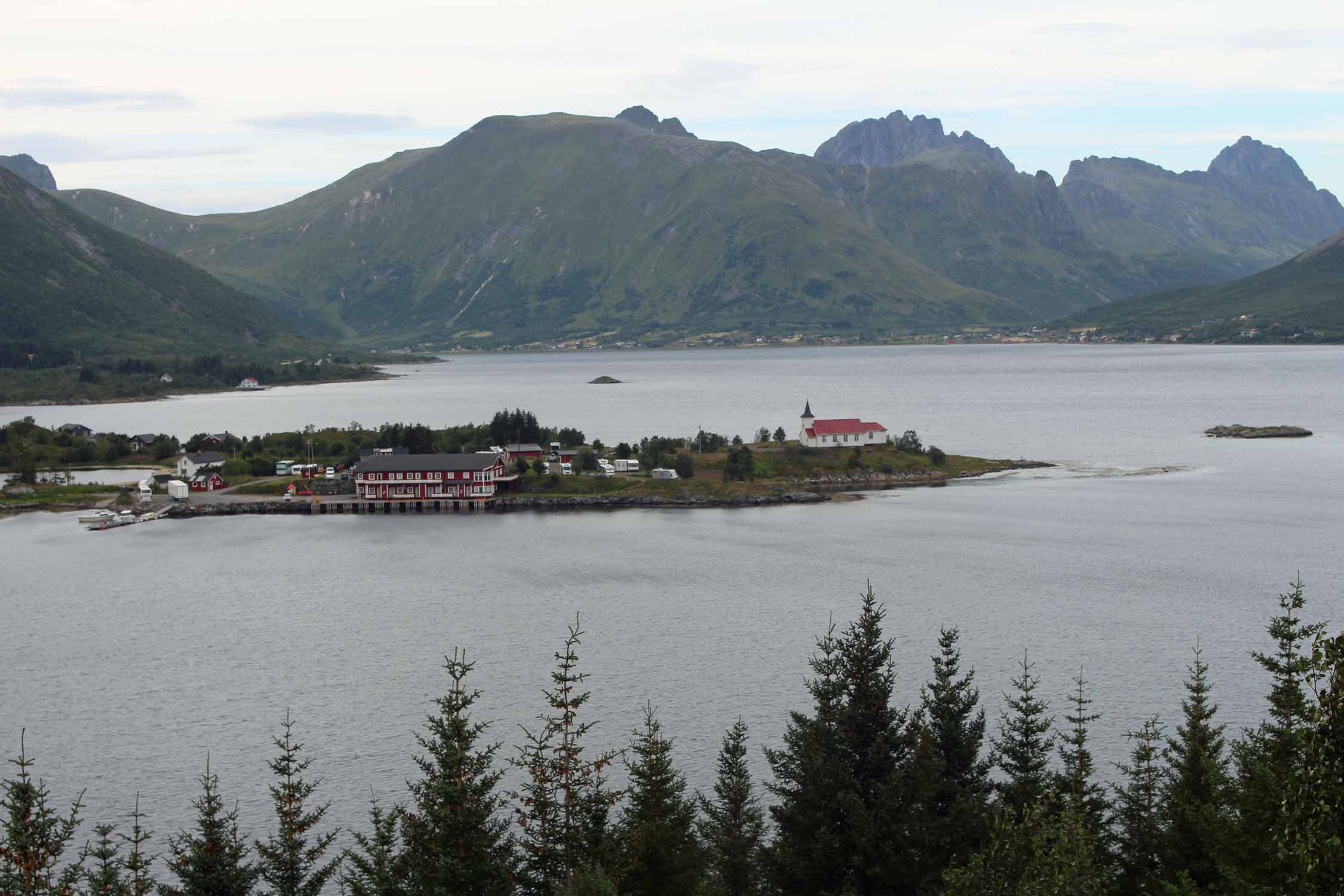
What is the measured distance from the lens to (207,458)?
9500 centimetres

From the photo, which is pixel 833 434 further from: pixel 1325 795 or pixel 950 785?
pixel 1325 795

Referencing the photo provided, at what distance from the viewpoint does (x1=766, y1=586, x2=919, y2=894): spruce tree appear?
72.9ft

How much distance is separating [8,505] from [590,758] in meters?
70.6

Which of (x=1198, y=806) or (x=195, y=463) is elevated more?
(x=195, y=463)

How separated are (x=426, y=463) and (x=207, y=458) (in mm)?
19996

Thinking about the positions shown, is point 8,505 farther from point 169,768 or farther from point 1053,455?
point 1053,455

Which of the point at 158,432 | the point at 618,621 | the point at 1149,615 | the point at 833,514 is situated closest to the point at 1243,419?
the point at 833,514

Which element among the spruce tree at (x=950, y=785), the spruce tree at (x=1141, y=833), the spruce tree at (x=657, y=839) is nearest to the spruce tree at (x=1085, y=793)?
the spruce tree at (x=1141, y=833)

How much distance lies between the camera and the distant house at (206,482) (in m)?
92.0

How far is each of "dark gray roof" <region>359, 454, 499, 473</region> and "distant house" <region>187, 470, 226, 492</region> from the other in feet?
41.1

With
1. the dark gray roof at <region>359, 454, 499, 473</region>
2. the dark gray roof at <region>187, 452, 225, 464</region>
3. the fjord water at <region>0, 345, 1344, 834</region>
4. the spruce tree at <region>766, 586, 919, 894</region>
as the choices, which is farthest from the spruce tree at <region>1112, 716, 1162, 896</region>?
the dark gray roof at <region>187, 452, 225, 464</region>

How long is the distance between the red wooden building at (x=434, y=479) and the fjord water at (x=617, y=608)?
3.60m

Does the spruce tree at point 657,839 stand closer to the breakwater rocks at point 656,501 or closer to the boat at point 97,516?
the breakwater rocks at point 656,501

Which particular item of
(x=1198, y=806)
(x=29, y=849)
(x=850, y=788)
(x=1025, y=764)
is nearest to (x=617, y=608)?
(x=1025, y=764)
